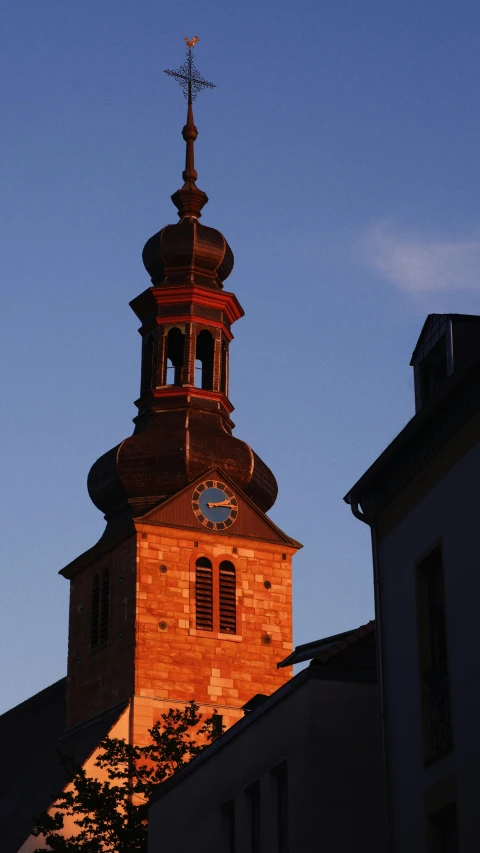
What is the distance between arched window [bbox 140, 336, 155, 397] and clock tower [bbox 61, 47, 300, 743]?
0.15ft

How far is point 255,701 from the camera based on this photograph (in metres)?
39.5

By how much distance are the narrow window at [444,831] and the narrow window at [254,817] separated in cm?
495

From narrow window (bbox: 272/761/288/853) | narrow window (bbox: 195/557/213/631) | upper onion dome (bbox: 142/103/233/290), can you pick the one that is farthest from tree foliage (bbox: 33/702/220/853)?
upper onion dome (bbox: 142/103/233/290)

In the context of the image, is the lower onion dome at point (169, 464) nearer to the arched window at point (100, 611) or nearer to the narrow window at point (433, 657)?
the arched window at point (100, 611)

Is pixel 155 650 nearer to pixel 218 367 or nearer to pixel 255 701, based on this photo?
pixel 218 367

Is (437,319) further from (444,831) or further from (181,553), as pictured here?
(181,553)

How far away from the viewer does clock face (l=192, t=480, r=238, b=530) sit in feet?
185

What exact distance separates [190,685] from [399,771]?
106ft

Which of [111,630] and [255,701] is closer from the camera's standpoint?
[255,701]

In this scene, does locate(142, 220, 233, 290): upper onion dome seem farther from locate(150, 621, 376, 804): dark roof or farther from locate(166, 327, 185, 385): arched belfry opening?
locate(150, 621, 376, 804): dark roof

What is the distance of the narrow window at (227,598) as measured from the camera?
5566cm

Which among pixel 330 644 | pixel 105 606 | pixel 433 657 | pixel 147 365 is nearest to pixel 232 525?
pixel 105 606

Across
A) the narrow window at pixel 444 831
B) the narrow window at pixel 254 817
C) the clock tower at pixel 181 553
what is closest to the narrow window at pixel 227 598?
the clock tower at pixel 181 553

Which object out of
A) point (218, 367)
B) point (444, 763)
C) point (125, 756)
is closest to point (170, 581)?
point (218, 367)
